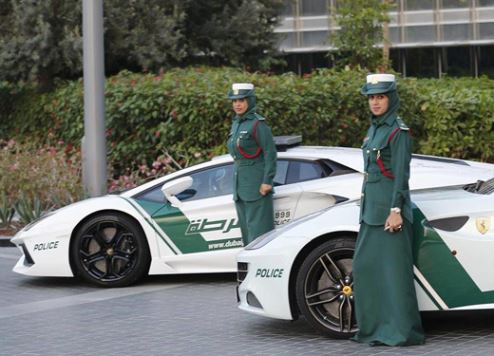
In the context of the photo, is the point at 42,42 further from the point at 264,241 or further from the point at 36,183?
the point at 264,241

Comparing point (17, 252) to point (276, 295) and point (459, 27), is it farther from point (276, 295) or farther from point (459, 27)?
point (459, 27)

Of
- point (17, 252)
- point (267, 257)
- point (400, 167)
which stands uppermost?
point (400, 167)

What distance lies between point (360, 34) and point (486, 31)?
694 inches

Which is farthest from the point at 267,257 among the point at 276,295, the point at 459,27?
the point at 459,27

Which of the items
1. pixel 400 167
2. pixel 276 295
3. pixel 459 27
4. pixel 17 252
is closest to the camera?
pixel 400 167

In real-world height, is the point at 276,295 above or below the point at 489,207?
below

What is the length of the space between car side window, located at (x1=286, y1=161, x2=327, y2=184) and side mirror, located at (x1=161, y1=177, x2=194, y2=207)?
0.96m

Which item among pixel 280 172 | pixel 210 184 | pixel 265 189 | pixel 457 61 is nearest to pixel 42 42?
pixel 210 184

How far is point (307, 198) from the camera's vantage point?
36.0 ft

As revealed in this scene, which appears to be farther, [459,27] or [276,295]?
[459,27]

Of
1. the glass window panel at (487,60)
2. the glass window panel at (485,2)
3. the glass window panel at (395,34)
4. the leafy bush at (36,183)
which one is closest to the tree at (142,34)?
the leafy bush at (36,183)

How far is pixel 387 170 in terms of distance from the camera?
7.92 metres

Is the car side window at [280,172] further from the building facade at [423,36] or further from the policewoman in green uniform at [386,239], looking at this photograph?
the building facade at [423,36]

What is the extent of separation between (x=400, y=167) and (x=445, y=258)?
0.70m
